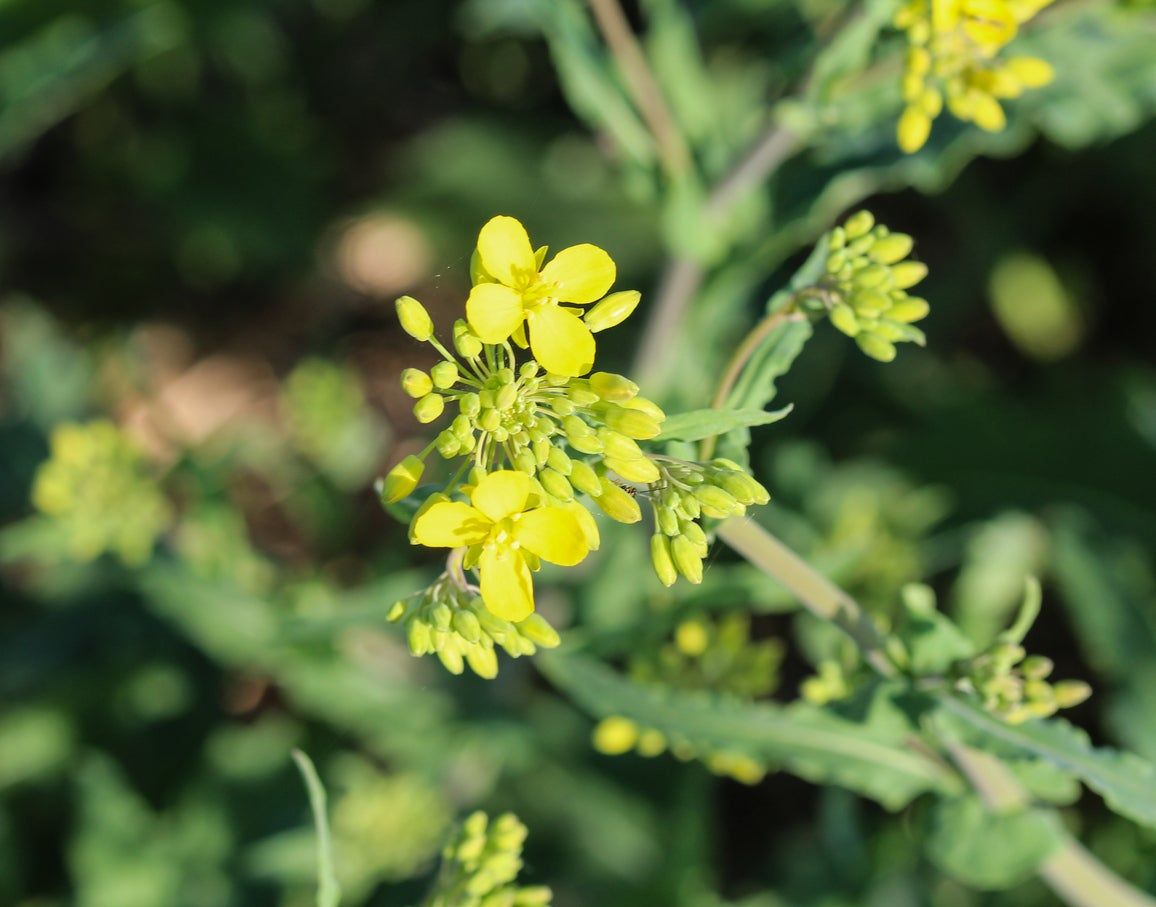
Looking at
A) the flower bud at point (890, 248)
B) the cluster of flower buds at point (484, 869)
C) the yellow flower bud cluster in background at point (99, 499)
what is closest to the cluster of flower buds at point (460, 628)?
the cluster of flower buds at point (484, 869)

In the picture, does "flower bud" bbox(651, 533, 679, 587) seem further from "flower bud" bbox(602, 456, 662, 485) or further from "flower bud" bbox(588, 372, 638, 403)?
"flower bud" bbox(588, 372, 638, 403)

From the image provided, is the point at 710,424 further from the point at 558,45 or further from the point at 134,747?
the point at 134,747

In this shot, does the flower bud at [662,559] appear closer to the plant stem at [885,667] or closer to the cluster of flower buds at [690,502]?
the cluster of flower buds at [690,502]

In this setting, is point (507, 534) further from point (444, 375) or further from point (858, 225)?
point (858, 225)

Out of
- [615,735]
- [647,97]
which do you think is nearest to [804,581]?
[615,735]

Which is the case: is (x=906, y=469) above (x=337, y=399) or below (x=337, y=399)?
below

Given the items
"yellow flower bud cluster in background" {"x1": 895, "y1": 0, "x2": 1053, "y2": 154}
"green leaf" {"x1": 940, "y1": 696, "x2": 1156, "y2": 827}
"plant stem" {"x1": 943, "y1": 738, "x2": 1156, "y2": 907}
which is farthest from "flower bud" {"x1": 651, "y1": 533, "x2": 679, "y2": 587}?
"yellow flower bud cluster in background" {"x1": 895, "y1": 0, "x2": 1053, "y2": 154}

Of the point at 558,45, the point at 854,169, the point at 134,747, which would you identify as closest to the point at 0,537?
the point at 134,747
